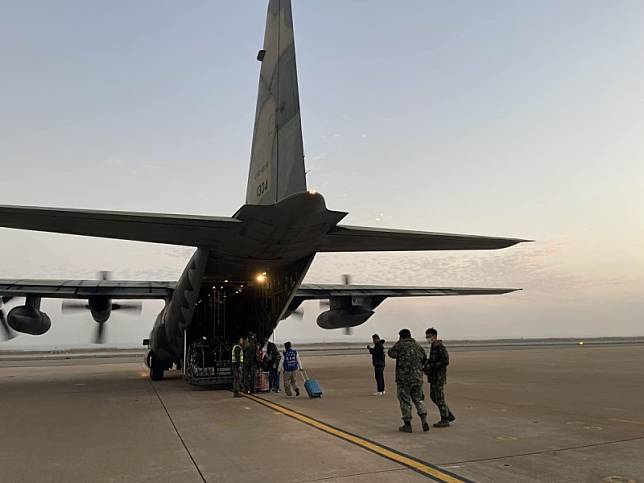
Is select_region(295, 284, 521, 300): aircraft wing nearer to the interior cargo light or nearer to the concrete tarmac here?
the interior cargo light

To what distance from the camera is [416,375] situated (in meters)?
7.42

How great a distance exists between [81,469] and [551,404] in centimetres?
902

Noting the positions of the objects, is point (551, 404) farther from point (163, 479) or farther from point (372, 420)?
point (163, 479)

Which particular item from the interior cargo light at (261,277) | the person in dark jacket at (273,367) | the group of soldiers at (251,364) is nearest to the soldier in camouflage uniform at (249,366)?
the group of soldiers at (251,364)

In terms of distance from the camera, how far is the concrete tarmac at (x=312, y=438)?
516cm

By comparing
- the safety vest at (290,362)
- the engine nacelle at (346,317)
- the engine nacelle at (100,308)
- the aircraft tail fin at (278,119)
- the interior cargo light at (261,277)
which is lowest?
the safety vest at (290,362)

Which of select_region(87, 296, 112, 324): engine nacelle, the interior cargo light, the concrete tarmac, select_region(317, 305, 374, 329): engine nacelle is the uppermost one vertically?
the interior cargo light

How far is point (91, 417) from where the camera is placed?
9.38 metres

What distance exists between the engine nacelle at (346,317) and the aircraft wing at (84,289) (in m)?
6.53

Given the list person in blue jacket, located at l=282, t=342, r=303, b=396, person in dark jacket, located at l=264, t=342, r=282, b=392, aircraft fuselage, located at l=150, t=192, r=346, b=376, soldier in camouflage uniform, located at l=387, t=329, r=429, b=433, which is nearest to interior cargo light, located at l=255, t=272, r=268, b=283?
aircraft fuselage, located at l=150, t=192, r=346, b=376

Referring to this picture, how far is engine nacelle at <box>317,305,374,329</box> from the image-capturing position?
20.0 m

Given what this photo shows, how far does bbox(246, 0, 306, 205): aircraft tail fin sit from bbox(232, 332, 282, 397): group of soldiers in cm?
404

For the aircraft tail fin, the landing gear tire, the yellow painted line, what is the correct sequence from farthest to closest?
the landing gear tire
the aircraft tail fin
the yellow painted line

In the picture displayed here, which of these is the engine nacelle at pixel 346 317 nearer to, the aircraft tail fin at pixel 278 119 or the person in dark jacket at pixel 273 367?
the person in dark jacket at pixel 273 367
